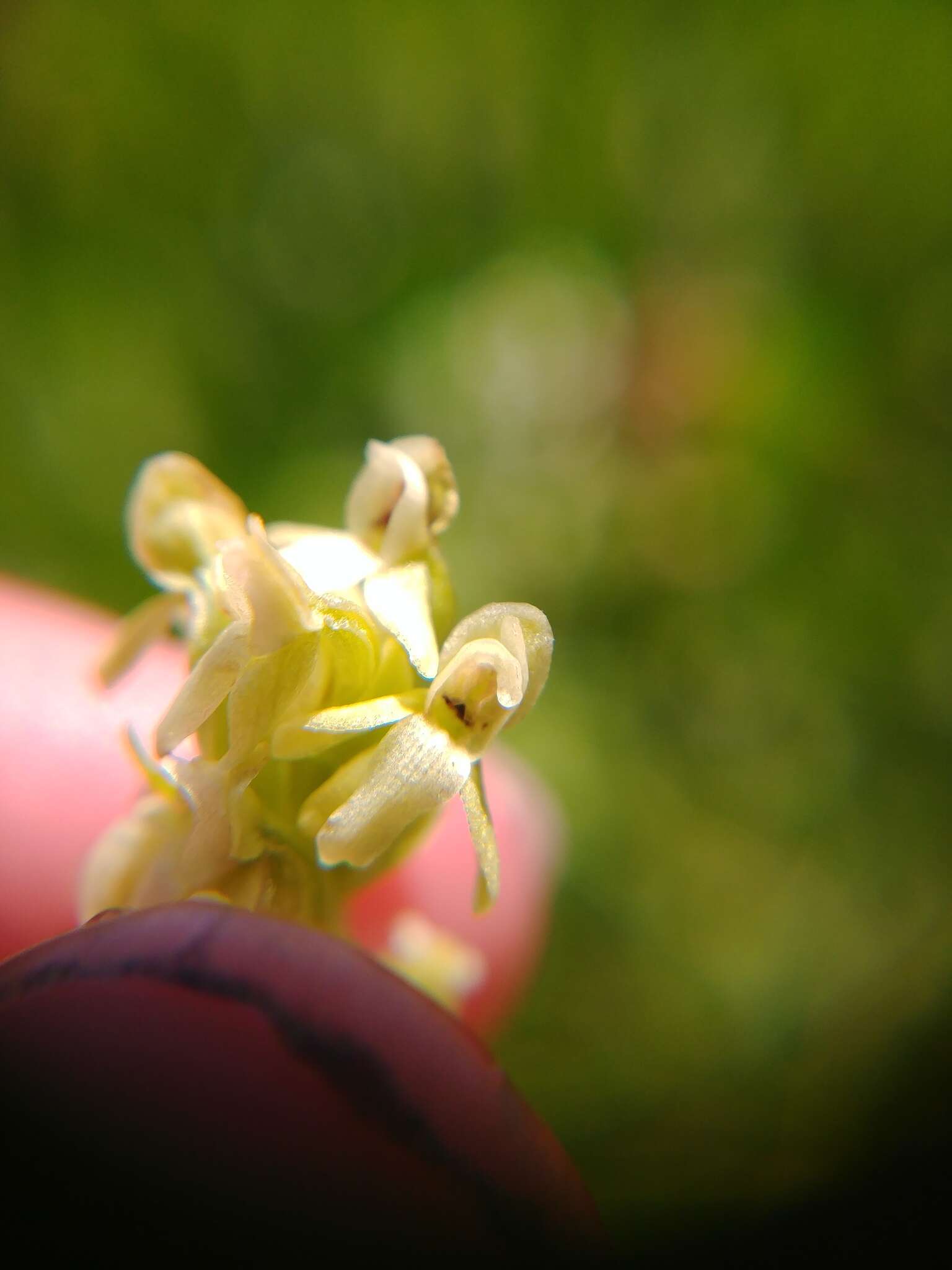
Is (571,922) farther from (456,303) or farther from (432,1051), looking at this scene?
(432,1051)

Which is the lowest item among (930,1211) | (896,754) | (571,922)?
(930,1211)

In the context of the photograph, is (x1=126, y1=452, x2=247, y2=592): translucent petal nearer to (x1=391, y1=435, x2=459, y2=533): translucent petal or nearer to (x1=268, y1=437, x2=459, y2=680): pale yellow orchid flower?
(x1=268, y1=437, x2=459, y2=680): pale yellow orchid flower

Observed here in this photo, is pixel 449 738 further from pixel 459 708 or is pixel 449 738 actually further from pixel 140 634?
pixel 140 634

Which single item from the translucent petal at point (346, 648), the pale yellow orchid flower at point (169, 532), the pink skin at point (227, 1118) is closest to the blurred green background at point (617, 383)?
the pale yellow orchid flower at point (169, 532)

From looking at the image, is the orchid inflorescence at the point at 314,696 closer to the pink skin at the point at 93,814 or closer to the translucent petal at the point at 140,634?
the translucent petal at the point at 140,634

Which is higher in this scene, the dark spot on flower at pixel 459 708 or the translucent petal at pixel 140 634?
the dark spot on flower at pixel 459 708

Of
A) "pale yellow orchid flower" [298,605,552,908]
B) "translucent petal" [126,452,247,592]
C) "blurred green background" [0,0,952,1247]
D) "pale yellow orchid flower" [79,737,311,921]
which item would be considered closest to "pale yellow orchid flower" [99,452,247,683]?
"translucent petal" [126,452,247,592]

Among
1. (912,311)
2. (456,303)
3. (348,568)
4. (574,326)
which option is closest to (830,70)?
(912,311)
